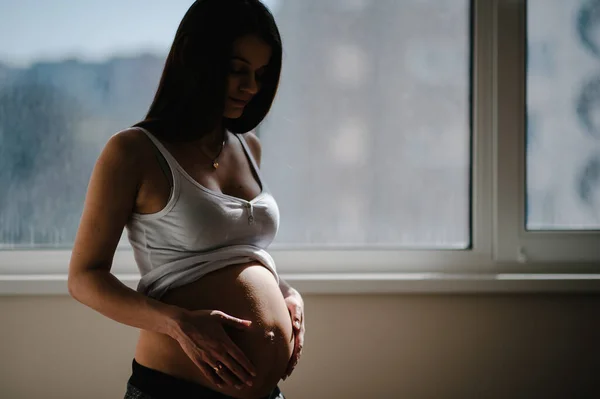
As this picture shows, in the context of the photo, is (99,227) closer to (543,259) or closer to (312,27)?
(312,27)

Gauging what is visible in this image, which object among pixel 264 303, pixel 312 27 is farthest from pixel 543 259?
pixel 264 303

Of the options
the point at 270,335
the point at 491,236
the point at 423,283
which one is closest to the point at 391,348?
the point at 423,283

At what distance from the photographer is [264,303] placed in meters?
0.94

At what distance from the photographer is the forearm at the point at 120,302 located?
851 millimetres

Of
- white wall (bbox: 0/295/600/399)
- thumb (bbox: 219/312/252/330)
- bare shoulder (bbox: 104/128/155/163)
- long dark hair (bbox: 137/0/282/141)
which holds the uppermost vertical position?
long dark hair (bbox: 137/0/282/141)

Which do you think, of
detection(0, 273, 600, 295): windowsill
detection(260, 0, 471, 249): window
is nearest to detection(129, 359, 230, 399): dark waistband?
detection(0, 273, 600, 295): windowsill

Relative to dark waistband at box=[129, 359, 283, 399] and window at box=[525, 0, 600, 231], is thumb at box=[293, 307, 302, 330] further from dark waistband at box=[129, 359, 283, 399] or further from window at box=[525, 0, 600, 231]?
window at box=[525, 0, 600, 231]

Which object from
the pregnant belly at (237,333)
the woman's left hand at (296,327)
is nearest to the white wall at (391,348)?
the woman's left hand at (296,327)

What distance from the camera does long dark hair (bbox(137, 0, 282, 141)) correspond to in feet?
3.15

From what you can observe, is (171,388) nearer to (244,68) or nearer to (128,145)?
(128,145)

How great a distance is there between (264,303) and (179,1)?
41.9 inches

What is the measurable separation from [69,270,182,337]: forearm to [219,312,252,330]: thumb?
0.07 meters

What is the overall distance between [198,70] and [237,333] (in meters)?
0.43

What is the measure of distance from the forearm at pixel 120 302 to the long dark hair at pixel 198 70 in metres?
0.26
